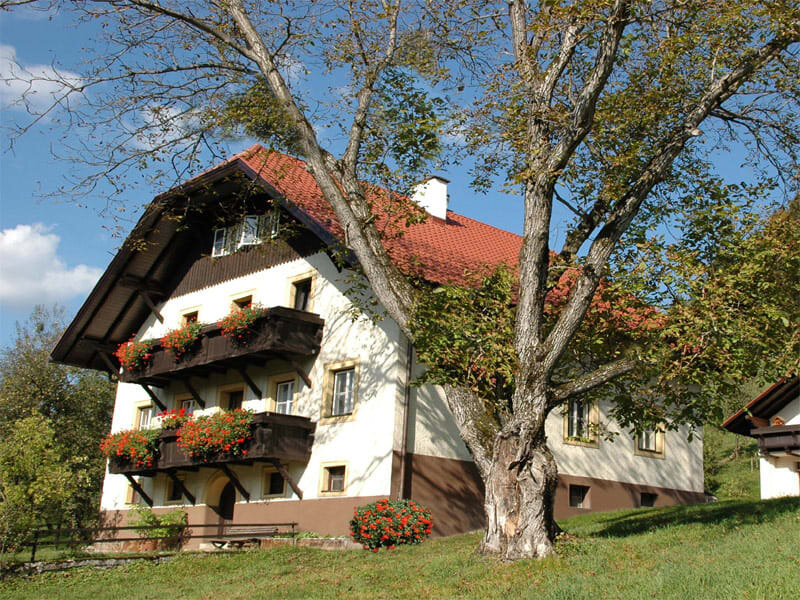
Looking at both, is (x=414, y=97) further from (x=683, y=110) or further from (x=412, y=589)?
(x=412, y=589)

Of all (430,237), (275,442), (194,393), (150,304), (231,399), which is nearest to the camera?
(275,442)

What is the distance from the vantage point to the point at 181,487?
83.8 ft

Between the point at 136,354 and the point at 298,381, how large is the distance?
622cm

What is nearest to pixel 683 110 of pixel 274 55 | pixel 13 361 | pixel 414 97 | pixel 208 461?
pixel 414 97

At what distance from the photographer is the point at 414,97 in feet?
49.5

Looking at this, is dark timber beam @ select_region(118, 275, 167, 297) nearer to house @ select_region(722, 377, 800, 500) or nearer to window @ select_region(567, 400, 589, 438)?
window @ select_region(567, 400, 589, 438)

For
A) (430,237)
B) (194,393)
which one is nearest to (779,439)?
(430,237)

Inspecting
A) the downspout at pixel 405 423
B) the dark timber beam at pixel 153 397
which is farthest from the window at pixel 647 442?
the dark timber beam at pixel 153 397

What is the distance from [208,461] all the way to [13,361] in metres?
21.8

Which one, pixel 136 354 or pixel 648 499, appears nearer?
pixel 648 499

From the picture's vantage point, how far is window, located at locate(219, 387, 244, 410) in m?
24.9

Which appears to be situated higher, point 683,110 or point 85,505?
point 683,110

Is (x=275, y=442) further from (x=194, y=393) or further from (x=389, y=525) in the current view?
(x=194, y=393)

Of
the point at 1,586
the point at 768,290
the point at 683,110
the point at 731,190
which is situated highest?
the point at 683,110
